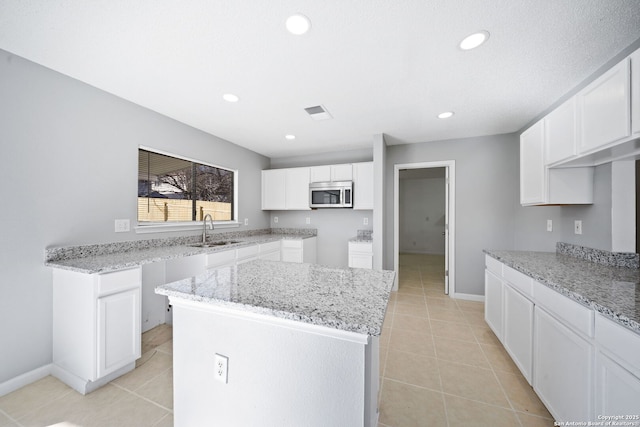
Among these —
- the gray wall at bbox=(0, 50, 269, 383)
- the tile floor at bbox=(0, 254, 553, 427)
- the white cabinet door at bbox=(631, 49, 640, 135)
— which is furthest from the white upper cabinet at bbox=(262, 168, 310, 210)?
the white cabinet door at bbox=(631, 49, 640, 135)

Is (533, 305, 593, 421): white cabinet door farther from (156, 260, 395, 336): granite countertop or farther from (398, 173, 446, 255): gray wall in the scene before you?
(398, 173, 446, 255): gray wall

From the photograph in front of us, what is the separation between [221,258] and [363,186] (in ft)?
7.53

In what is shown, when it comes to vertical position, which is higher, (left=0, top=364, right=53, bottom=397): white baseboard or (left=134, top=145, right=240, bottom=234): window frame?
(left=134, top=145, right=240, bottom=234): window frame

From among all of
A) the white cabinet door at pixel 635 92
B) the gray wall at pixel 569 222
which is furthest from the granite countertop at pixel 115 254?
the gray wall at pixel 569 222

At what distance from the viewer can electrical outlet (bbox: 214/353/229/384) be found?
101 centimetres

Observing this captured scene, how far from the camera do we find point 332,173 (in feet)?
13.0

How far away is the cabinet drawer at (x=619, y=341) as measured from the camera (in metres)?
0.87

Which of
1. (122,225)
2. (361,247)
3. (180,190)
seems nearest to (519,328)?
(361,247)

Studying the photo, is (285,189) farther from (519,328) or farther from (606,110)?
(606,110)

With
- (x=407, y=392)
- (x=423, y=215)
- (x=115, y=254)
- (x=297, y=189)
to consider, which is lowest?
(x=407, y=392)

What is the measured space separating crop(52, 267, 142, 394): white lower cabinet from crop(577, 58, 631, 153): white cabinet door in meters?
3.22

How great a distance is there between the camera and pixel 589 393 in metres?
1.08

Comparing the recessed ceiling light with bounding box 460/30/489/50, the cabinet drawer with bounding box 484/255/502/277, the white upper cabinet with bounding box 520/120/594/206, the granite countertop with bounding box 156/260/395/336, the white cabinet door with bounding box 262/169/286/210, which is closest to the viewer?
the granite countertop with bounding box 156/260/395/336

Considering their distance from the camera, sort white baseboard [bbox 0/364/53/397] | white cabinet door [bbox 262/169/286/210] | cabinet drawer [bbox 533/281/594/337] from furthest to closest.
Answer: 1. white cabinet door [bbox 262/169/286/210]
2. white baseboard [bbox 0/364/53/397]
3. cabinet drawer [bbox 533/281/594/337]
